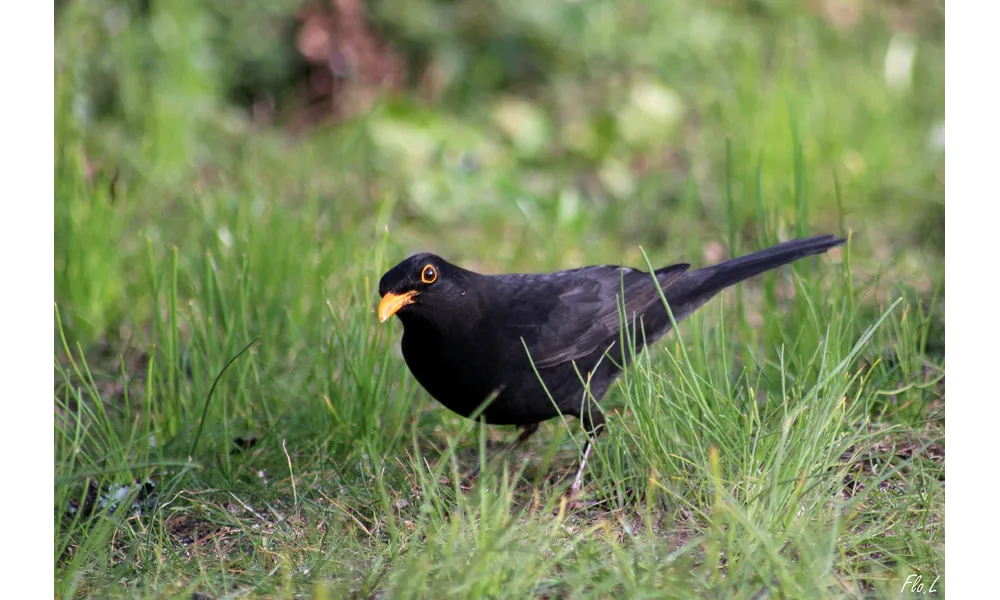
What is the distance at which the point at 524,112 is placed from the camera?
24.5ft

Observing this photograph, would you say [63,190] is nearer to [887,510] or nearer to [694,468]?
[694,468]

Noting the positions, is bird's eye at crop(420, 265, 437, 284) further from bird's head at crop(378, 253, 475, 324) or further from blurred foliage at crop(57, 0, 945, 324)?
blurred foliage at crop(57, 0, 945, 324)

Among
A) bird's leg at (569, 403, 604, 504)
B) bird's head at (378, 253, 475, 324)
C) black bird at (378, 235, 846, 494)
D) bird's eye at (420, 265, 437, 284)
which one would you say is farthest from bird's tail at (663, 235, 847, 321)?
bird's eye at (420, 265, 437, 284)

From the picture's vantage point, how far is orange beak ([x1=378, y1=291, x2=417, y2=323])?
3553 mm

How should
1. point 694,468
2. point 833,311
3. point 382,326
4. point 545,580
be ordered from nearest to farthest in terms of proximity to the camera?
1. point 545,580
2. point 694,468
3. point 833,311
4. point 382,326

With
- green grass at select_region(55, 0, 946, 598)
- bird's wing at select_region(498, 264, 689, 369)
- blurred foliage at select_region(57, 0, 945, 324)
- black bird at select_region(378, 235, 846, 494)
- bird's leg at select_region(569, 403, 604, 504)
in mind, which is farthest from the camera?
blurred foliage at select_region(57, 0, 945, 324)

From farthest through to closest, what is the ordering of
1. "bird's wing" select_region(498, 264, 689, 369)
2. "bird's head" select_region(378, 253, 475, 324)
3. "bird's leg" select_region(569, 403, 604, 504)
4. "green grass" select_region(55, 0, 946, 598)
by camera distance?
"bird's wing" select_region(498, 264, 689, 369)
"bird's head" select_region(378, 253, 475, 324)
"bird's leg" select_region(569, 403, 604, 504)
"green grass" select_region(55, 0, 946, 598)

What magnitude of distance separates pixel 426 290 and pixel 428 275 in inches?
2.2

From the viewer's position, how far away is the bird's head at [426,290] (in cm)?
367

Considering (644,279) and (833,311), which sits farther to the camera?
(644,279)

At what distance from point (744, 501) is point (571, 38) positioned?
17.2ft

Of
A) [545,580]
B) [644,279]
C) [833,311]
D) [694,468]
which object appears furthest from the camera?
[644,279]

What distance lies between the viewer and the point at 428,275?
12.4ft

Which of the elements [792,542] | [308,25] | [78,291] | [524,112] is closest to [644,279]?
[792,542]
